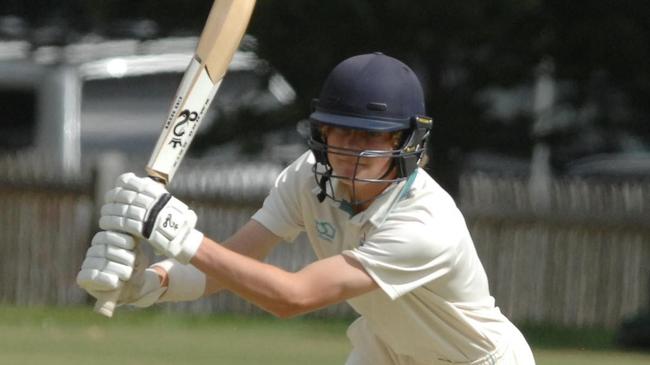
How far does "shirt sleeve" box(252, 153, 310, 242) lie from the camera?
15.3 feet

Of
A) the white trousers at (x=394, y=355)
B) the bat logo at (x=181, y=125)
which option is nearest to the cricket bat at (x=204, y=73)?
the bat logo at (x=181, y=125)

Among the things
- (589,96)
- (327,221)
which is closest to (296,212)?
(327,221)

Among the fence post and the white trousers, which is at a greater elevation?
the white trousers

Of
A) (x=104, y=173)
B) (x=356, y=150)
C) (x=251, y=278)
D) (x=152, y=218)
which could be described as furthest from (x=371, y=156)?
(x=104, y=173)

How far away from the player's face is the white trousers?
1.90ft

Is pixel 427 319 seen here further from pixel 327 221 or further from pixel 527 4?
pixel 527 4

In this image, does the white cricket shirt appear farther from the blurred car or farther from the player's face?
Result: the blurred car

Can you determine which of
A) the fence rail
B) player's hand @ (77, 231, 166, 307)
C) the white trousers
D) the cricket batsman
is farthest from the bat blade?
the fence rail

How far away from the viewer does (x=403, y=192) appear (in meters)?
4.36

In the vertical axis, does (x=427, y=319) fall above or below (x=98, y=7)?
below

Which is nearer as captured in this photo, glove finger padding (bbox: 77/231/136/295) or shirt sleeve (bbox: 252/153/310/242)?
glove finger padding (bbox: 77/231/136/295)

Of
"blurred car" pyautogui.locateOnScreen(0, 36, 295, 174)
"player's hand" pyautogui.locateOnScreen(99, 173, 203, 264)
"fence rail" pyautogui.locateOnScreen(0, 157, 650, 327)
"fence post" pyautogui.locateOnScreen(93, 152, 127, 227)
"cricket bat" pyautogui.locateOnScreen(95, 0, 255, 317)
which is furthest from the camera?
"blurred car" pyautogui.locateOnScreen(0, 36, 295, 174)

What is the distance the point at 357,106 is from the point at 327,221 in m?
0.40

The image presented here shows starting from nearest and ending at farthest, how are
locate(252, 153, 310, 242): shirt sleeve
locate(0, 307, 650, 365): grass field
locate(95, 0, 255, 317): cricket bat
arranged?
locate(95, 0, 255, 317): cricket bat < locate(252, 153, 310, 242): shirt sleeve < locate(0, 307, 650, 365): grass field
